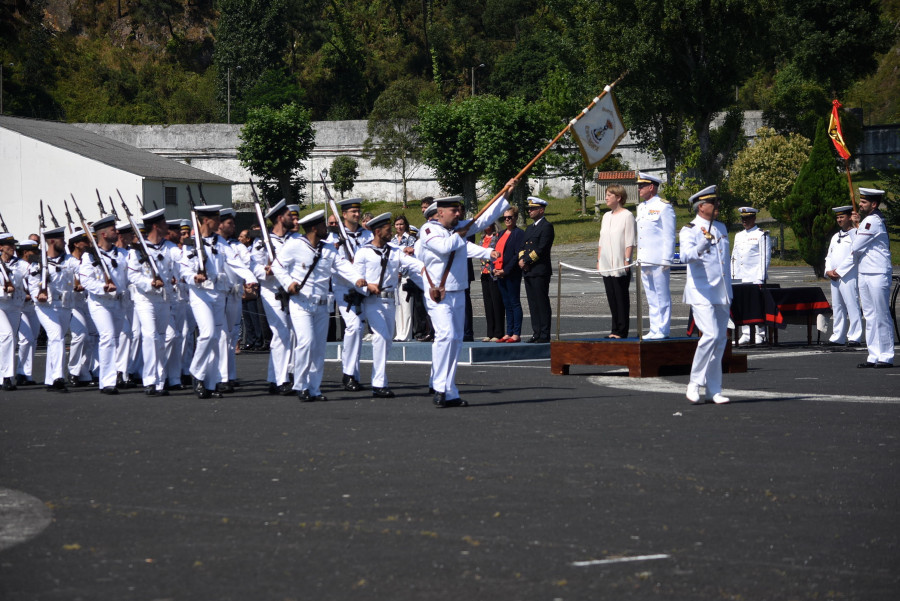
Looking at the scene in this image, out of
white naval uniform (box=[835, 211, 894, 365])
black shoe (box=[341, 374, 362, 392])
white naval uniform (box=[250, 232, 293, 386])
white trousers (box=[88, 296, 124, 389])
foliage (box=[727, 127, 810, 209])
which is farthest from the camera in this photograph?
foliage (box=[727, 127, 810, 209])

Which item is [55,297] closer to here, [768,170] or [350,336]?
[350,336]

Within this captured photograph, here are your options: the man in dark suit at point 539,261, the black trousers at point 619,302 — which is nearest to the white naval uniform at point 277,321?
the black trousers at point 619,302

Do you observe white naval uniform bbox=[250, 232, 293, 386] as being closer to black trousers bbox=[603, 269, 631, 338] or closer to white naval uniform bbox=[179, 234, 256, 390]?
white naval uniform bbox=[179, 234, 256, 390]

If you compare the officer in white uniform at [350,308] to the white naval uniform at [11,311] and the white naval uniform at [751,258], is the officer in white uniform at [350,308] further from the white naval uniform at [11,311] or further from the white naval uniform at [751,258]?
the white naval uniform at [751,258]

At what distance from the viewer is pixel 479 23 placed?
97688 mm

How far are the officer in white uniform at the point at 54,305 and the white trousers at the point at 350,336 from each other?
12.1ft

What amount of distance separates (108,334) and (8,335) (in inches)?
65.0

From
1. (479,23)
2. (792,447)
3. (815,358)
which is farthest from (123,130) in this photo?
(792,447)

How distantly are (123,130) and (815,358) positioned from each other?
70.9m

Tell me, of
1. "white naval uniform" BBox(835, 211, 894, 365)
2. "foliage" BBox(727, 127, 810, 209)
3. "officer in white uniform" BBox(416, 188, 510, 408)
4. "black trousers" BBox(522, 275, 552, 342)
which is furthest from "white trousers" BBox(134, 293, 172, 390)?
"foliage" BBox(727, 127, 810, 209)

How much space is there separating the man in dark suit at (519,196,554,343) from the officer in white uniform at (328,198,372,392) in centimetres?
376

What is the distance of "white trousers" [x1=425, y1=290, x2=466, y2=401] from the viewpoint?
38.8ft

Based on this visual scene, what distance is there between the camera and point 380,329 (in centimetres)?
1296

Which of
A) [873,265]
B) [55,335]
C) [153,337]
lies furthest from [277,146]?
[153,337]
